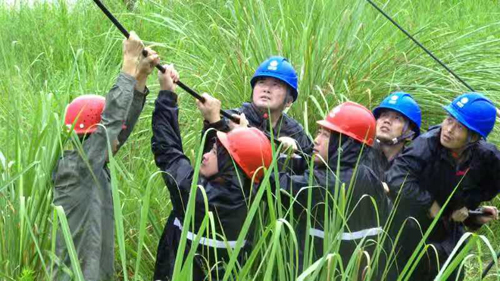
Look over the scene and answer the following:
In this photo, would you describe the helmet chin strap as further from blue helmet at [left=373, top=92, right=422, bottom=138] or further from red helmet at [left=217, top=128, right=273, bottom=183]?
red helmet at [left=217, top=128, right=273, bottom=183]

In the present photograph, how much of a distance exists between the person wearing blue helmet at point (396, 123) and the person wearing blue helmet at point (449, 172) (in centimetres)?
39

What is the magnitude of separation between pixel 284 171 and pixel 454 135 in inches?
42.6

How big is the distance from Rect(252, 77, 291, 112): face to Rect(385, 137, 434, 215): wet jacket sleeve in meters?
0.71

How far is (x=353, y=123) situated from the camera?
4.67m

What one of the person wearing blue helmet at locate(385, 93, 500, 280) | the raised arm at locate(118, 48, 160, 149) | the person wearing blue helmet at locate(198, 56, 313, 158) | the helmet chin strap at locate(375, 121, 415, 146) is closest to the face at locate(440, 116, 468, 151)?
the person wearing blue helmet at locate(385, 93, 500, 280)

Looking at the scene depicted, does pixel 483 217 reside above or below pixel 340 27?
below

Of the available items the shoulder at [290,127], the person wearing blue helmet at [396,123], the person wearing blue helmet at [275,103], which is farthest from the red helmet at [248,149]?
the person wearing blue helmet at [396,123]

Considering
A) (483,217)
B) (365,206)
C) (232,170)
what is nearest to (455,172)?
(483,217)

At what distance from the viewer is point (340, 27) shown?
680cm

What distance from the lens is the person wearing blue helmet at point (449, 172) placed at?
5164mm

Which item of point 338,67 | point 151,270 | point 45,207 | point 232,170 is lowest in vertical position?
point 151,270

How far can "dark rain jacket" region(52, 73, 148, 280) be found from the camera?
13.4 feet

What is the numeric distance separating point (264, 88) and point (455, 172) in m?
1.12

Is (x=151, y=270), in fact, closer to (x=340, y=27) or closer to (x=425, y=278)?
(x=425, y=278)
